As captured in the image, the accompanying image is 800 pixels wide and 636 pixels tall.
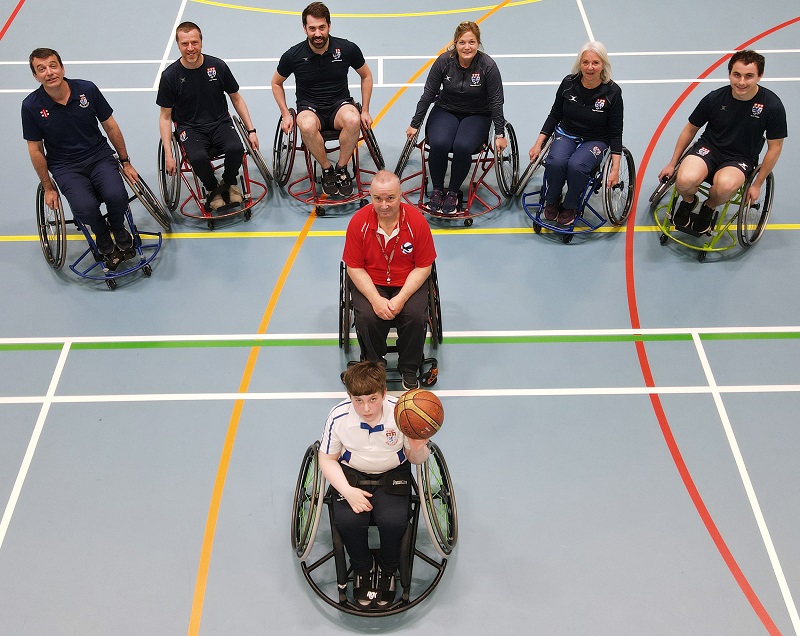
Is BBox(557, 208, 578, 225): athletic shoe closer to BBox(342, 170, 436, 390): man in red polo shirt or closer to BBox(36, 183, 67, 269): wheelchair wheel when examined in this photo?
BBox(342, 170, 436, 390): man in red polo shirt

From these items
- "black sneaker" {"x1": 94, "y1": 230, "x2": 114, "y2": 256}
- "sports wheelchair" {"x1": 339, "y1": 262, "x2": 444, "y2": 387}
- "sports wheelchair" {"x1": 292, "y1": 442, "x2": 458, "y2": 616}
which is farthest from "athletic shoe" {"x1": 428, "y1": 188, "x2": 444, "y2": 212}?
"sports wheelchair" {"x1": 292, "y1": 442, "x2": 458, "y2": 616}

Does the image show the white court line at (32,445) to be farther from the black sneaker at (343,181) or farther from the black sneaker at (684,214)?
the black sneaker at (684,214)

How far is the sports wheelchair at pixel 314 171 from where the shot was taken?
6492mm

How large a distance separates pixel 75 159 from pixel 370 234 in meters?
2.47

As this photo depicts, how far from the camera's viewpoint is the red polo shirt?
477 cm

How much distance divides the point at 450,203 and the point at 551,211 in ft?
2.59

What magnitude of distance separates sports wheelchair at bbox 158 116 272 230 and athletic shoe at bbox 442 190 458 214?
58.3 inches

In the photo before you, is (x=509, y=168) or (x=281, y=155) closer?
(x=509, y=168)

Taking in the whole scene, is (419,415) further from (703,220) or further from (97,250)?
(703,220)


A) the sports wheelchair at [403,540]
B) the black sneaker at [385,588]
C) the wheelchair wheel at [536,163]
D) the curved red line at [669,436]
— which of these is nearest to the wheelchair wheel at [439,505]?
the sports wheelchair at [403,540]

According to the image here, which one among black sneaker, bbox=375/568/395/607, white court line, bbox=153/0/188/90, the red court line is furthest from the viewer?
the red court line

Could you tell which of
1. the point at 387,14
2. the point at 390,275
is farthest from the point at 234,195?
the point at 387,14

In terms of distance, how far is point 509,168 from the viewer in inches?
272

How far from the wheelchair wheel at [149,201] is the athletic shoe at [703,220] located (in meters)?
4.05
